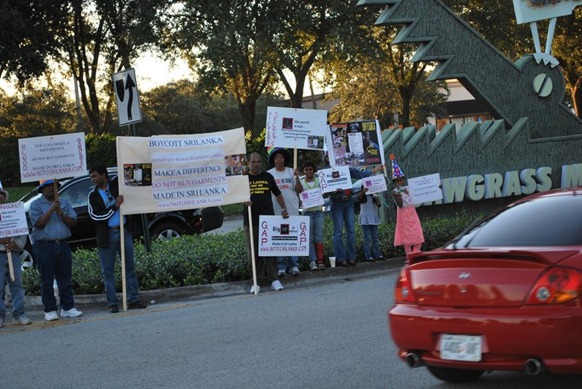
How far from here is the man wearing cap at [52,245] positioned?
11727 mm

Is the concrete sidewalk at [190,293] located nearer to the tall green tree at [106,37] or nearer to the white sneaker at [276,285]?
the white sneaker at [276,285]

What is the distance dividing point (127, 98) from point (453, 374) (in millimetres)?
8436

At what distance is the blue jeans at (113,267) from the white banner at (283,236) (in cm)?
192

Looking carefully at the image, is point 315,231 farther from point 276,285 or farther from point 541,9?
point 541,9

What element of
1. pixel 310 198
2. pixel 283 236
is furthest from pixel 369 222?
pixel 283 236

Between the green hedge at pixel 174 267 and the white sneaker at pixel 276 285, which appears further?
the green hedge at pixel 174 267

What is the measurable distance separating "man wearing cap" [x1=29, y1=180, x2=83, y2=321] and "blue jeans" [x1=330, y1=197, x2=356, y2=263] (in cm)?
457

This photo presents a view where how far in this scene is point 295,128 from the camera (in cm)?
1473

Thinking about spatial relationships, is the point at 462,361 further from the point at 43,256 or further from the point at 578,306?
the point at 43,256

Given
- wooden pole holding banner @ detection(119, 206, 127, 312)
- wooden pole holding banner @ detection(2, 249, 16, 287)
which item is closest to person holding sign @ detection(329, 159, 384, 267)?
wooden pole holding banner @ detection(119, 206, 127, 312)

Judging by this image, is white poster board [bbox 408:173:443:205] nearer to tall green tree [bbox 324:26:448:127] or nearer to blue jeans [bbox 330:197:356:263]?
blue jeans [bbox 330:197:356:263]

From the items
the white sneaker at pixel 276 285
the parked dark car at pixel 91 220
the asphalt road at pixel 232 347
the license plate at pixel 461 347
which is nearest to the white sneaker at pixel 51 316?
the asphalt road at pixel 232 347

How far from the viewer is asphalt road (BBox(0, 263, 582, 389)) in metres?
7.52

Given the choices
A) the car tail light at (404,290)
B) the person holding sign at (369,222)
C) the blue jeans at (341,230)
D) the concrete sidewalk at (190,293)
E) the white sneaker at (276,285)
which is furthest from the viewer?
the person holding sign at (369,222)
